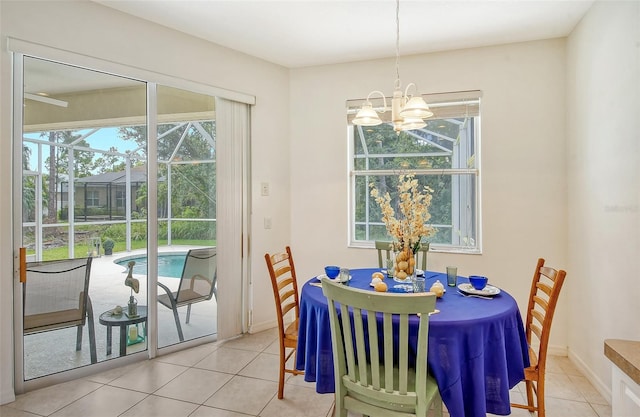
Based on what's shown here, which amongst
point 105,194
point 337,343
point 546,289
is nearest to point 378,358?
point 337,343

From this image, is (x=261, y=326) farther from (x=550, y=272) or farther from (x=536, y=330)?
(x=550, y=272)

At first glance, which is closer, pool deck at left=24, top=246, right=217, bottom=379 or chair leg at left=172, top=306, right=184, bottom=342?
pool deck at left=24, top=246, right=217, bottom=379

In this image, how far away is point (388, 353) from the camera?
1529 millimetres

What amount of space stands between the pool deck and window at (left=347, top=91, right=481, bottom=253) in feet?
5.71

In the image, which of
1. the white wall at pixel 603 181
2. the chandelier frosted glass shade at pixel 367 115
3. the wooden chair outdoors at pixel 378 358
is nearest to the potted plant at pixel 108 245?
the wooden chair outdoors at pixel 378 358

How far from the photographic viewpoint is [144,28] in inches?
111

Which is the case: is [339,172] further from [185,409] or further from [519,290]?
[185,409]

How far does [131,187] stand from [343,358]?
2285 millimetres

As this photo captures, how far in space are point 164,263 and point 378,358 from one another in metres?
2.26

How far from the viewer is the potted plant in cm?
283

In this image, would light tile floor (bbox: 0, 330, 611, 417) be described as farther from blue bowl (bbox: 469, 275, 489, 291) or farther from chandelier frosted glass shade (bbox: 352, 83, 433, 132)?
chandelier frosted glass shade (bbox: 352, 83, 433, 132)

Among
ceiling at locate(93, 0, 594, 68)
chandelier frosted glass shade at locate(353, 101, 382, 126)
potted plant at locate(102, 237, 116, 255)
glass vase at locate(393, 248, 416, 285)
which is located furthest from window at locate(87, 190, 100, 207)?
glass vase at locate(393, 248, 416, 285)

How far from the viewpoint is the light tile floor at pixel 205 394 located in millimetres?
2215

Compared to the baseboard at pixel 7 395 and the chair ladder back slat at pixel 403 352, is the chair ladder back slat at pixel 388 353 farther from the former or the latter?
the baseboard at pixel 7 395
